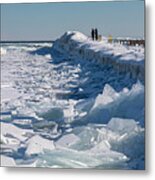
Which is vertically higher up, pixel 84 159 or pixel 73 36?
pixel 73 36

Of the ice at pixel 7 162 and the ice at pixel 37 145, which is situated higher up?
the ice at pixel 37 145

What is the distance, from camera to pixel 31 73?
2.07 m

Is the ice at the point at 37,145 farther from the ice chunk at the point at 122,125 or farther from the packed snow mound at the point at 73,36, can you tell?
the packed snow mound at the point at 73,36

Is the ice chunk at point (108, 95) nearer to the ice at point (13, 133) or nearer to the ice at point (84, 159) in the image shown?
the ice at point (84, 159)

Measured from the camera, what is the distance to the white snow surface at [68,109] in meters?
1.98

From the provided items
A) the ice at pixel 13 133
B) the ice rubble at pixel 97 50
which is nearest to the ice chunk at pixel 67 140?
the ice at pixel 13 133

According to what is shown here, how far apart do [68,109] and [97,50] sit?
230 millimetres

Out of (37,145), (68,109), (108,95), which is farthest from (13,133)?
(108,95)

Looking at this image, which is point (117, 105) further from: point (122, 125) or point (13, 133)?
point (13, 133)

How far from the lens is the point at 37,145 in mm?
2037

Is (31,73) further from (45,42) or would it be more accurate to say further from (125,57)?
(125,57)

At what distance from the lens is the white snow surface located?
1.98 metres

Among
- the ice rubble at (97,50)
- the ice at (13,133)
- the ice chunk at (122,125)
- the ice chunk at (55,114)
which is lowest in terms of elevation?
the ice at (13,133)

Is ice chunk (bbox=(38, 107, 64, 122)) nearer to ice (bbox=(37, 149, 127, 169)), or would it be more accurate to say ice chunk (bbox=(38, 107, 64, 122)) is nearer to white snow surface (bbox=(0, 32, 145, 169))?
white snow surface (bbox=(0, 32, 145, 169))
